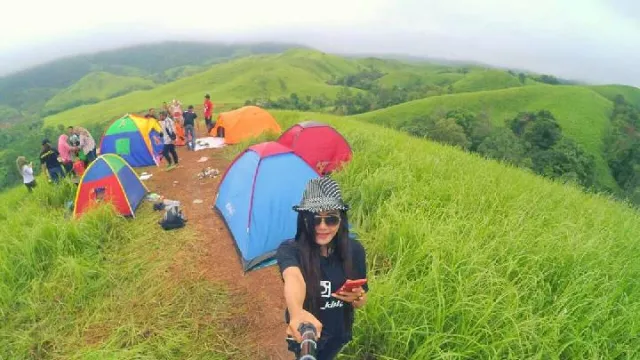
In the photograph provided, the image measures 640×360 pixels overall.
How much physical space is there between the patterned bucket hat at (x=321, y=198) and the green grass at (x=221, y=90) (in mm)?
86358

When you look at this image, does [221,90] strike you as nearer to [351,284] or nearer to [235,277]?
[235,277]

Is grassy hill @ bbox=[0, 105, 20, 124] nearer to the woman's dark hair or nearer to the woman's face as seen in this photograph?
the woman's dark hair

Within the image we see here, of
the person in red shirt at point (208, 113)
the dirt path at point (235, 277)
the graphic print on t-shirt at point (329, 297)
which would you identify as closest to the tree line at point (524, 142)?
the person in red shirt at point (208, 113)

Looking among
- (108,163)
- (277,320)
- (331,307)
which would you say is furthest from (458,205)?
(108,163)

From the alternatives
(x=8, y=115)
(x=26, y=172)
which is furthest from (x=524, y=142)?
(x=8, y=115)

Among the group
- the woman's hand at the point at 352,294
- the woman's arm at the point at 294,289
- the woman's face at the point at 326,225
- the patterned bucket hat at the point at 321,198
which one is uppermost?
the patterned bucket hat at the point at 321,198

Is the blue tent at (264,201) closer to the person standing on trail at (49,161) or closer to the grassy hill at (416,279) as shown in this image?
the grassy hill at (416,279)

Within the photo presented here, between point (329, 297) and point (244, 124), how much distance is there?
13896 millimetres

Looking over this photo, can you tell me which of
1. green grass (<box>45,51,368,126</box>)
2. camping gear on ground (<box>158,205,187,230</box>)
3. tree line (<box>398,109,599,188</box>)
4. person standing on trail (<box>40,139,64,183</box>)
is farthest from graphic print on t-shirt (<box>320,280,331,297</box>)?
green grass (<box>45,51,368,126</box>)

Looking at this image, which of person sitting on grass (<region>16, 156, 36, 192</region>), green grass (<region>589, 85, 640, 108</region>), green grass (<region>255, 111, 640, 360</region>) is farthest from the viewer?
green grass (<region>589, 85, 640, 108</region>)

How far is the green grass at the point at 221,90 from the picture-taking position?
97438 millimetres

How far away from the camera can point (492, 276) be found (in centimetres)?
397

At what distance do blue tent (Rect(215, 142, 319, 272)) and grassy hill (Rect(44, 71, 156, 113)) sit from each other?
18982 centimetres

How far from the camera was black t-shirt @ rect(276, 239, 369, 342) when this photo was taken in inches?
101
